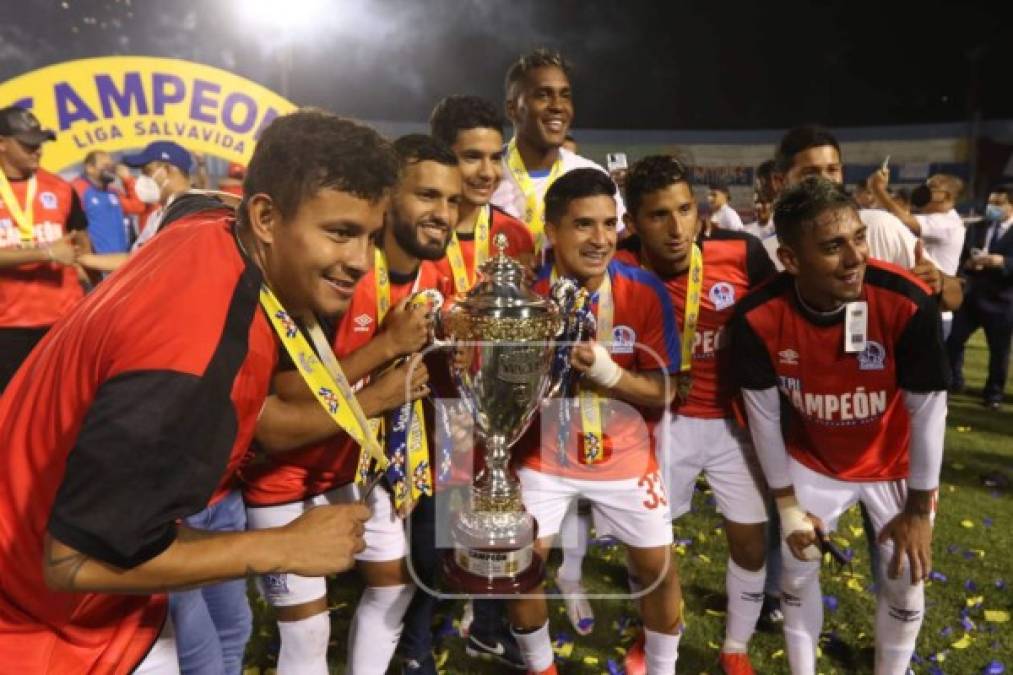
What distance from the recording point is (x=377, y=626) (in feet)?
7.68

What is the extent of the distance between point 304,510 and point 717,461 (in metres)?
1.65

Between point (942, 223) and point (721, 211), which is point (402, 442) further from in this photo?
point (721, 211)

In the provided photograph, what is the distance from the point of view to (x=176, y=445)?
104cm

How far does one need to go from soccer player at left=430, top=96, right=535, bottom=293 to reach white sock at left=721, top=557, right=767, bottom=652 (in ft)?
4.94

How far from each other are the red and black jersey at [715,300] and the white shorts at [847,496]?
0.46m

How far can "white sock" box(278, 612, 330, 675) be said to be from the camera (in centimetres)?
218

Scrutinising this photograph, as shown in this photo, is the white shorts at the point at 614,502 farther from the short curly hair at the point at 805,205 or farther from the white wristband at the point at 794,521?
the short curly hair at the point at 805,205

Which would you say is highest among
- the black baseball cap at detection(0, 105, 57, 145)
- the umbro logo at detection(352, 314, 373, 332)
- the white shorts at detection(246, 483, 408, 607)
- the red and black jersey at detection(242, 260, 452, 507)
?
the black baseball cap at detection(0, 105, 57, 145)

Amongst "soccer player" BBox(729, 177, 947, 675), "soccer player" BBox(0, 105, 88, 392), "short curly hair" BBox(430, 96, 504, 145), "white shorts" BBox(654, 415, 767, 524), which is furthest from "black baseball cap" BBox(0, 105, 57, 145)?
"soccer player" BBox(729, 177, 947, 675)

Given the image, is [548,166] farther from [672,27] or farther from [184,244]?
[672,27]

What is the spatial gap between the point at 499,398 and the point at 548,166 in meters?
1.83

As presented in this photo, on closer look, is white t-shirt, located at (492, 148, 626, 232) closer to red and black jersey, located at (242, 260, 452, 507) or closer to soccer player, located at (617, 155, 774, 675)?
soccer player, located at (617, 155, 774, 675)

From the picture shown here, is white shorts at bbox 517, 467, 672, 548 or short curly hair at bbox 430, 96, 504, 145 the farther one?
short curly hair at bbox 430, 96, 504, 145

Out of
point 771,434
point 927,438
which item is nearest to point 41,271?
point 771,434
